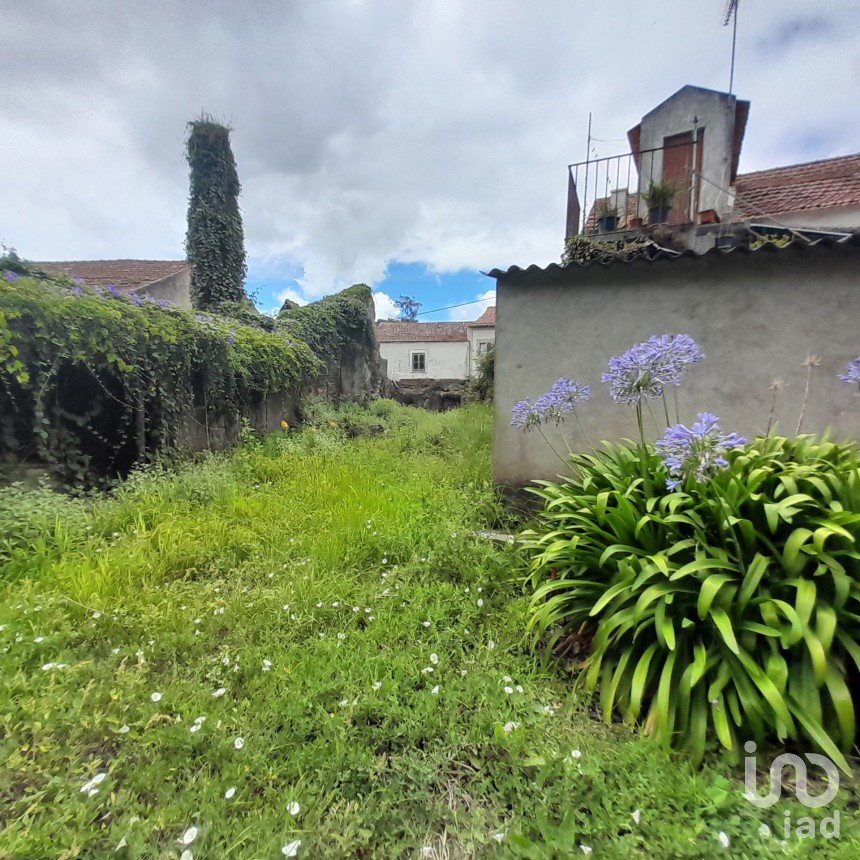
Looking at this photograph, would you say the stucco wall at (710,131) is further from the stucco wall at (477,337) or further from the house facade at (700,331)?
the stucco wall at (477,337)

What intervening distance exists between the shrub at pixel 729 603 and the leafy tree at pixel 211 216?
37.7 feet

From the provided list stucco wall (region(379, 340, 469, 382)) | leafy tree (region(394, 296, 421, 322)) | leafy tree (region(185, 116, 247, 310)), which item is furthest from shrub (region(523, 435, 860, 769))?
leafy tree (region(394, 296, 421, 322))

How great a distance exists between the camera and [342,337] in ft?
38.4

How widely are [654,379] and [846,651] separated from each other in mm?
1489

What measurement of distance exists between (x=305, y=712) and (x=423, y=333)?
97.4ft

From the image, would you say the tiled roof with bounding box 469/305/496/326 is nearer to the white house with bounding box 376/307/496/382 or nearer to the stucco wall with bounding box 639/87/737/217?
the white house with bounding box 376/307/496/382

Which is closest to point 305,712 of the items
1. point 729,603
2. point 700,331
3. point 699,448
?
point 729,603

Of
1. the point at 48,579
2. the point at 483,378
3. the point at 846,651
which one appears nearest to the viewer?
the point at 846,651

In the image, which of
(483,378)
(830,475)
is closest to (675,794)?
(830,475)

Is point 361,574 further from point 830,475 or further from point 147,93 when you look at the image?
point 147,93

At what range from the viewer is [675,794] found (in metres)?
1.37

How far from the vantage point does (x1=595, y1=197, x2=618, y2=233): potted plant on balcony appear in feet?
23.2

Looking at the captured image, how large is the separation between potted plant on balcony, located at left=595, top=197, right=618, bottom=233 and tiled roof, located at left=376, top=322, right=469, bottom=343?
858 inches

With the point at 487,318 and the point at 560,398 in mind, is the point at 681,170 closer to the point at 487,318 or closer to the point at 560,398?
the point at 560,398
